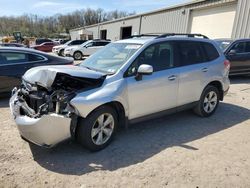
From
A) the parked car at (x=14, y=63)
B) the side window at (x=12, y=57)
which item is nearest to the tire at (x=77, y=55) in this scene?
the parked car at (x=14, y=63)

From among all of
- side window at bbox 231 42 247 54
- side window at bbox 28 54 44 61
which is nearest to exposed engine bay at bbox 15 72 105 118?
side window at bbox 28 54 44 61

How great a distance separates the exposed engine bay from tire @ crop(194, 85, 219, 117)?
2613 millimetres

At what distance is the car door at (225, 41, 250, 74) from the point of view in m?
10.1

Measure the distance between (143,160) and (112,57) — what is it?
1.92 meters

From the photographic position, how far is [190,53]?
201 inches

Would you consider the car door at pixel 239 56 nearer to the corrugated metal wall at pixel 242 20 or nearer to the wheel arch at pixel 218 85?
the corrugated metal wall at pixel 242 20

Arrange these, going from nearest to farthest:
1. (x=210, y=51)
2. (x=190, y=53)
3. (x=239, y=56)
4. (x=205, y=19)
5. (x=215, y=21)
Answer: (x=190, y=53), (x=210, y=51), (x=239, y=56), (x=215, y=21), (x=205, y=19)

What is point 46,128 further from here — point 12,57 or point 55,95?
point 12,57

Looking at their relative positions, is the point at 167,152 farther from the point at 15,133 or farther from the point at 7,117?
the point at 7,117

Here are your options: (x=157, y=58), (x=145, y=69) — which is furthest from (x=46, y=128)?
(x=157, y=58)

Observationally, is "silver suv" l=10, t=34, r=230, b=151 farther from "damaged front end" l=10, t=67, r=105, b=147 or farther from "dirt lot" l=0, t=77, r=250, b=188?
"dirt lot" l=0, t=77, r=250, b=188

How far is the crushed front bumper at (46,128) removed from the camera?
329cm

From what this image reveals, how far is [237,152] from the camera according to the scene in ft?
13.3

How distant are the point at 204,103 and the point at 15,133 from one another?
391 centimetres
